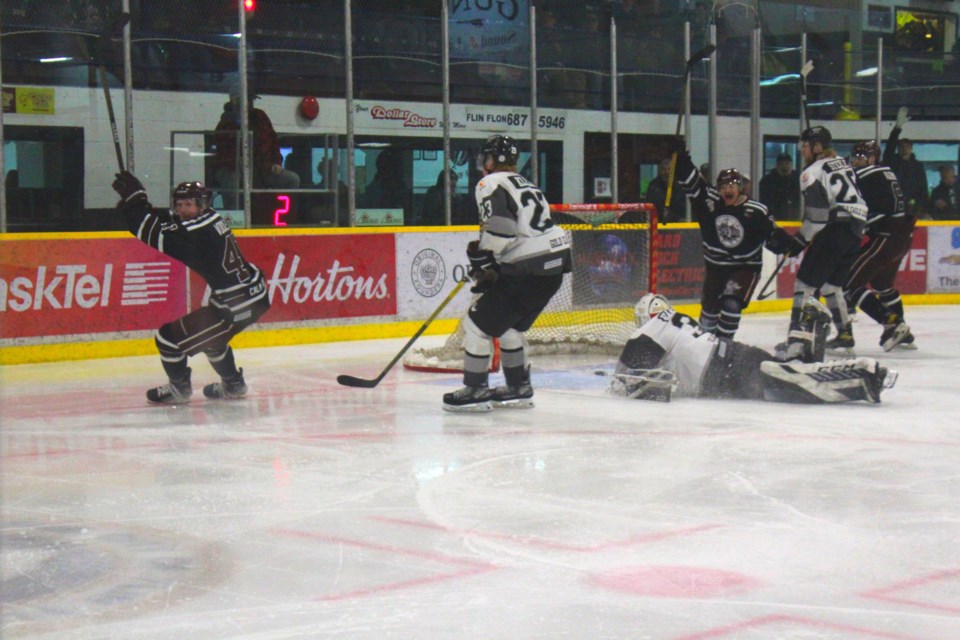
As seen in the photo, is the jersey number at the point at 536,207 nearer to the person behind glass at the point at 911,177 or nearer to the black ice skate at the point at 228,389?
the black ice skate at the point at 228,389

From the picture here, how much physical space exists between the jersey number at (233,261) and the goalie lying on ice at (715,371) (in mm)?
1790

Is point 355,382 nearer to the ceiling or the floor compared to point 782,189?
nearer to the floor

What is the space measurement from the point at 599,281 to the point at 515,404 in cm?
254

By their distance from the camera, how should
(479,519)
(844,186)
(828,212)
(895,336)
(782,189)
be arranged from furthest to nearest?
(782,189)
(895,336)
(828,212)
(844,186)
(479,519)

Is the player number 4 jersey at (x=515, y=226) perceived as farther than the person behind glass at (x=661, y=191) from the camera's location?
No

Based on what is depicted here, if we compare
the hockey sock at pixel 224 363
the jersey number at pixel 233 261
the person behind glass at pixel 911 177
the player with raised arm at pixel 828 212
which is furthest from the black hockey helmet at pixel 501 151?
the person behind glass at pixel 911 177

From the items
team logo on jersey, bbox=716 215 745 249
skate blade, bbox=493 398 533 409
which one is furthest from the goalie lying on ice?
team logo on jersey, bbox=716 215 745 249

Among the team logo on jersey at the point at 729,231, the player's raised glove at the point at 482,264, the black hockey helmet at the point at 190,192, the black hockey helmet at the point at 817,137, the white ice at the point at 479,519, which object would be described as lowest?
the white ice at the point at 479,519

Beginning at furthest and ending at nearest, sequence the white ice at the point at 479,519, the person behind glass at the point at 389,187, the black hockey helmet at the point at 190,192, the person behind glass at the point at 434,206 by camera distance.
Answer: the person behind glass at the point at 434,206 < the person behind glass at the point at 389,187 < the black hockey helmet at the point at 190,192 < the white ice at the point at 479,519

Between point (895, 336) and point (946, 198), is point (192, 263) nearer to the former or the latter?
point (895, 336)

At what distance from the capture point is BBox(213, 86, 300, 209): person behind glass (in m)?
8.40

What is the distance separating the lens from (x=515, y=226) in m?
5.26

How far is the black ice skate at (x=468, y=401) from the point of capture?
17.8 ft

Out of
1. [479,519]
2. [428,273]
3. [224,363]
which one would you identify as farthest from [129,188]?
A: [428,273]
